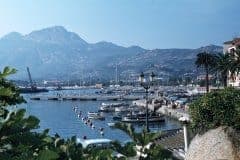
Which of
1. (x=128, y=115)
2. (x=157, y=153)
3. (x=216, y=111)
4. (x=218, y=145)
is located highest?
(x=157, y=153)

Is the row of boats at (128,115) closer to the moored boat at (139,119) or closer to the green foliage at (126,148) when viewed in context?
the moored boat at (139,119)

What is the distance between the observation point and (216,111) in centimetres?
1895

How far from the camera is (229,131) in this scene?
18.0 m

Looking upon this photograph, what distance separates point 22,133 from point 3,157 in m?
0.27

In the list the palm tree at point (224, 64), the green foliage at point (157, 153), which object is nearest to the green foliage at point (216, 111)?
the green foliage at point (157, 153)

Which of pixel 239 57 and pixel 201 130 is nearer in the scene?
pixel 201 130

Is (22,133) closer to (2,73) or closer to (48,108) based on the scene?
(2,73)

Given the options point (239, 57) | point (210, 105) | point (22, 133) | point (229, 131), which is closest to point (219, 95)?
point (210, 105)

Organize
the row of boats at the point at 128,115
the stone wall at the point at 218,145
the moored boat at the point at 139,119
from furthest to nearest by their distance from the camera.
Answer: the row of boats at the point at 128,115 → the moored boat at the point at 139,119 → the stone wall at the point at 218,145

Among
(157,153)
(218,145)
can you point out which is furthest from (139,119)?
(157,153)

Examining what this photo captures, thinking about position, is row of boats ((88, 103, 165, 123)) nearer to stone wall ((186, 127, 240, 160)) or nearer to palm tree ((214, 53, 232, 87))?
palm tree ((214, 53, 232, 87))

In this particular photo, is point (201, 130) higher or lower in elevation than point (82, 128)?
higher

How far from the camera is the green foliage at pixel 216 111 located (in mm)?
18422

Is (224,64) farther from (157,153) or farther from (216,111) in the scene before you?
(157,153)
